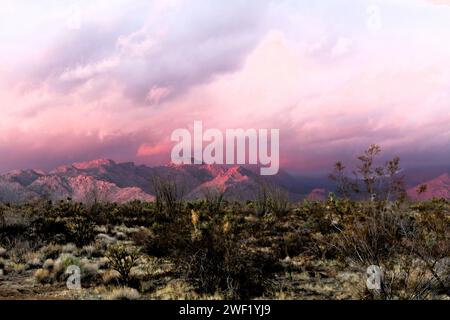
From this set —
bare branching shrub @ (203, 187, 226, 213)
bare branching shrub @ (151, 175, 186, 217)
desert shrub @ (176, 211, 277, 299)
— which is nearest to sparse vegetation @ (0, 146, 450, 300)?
desert shrub @ (176, 211, 277, 299)

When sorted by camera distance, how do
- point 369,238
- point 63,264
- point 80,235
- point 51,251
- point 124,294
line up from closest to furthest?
point 124,294, point 369,238, point 63,264, point 51,251, point 80,235

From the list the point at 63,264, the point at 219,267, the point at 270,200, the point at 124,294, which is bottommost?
the point at 124,294

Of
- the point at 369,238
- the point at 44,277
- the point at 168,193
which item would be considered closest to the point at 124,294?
the point at 44,277

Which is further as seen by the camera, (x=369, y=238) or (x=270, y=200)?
(x=270, y=200)

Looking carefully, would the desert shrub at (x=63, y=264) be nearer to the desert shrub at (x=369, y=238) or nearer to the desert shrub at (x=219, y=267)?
the desert shrub at (x=219, y=267)

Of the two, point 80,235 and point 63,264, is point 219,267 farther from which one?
point 80,235

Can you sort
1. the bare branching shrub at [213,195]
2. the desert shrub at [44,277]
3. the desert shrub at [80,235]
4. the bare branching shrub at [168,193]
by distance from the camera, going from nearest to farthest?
1. the desert shrub at [44,277]
2. the desert shrub at [80,235]
3. the bare branching shrub at [168,193]
4. the bare branching shrub at [213,195]

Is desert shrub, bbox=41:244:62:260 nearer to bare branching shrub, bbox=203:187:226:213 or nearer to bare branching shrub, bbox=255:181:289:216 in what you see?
bare branching shrub, bbox=203:187:226:213

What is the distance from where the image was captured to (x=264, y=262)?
11.8 meters

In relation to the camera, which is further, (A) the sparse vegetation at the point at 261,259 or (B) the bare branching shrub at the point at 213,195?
(B) the bare branching shrub at the point at 213,195

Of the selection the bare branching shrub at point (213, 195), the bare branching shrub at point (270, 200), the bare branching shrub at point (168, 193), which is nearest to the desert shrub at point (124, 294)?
the bare branching shrub at point (168, 193)
